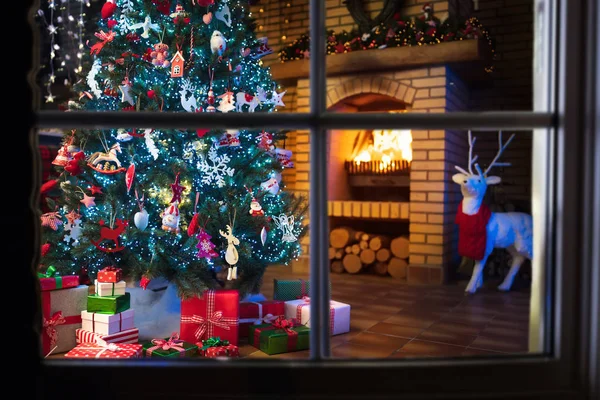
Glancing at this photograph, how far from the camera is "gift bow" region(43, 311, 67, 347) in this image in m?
2.10

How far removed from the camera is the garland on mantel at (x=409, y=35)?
3617mm

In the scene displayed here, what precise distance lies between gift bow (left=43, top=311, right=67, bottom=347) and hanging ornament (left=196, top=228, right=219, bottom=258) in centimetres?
63

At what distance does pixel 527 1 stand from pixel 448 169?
71.4 inches

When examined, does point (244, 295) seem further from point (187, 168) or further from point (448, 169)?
point (448, 169)

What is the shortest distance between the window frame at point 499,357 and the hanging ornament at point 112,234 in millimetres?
1666

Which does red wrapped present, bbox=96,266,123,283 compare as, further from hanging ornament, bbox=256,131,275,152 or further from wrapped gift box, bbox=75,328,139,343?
hanging ornament, bbox=256,131,275,152

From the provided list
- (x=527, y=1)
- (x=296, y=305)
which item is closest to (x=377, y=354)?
(x=296, y=305)

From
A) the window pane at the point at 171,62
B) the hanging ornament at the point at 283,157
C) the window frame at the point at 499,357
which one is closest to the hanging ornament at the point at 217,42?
the window pane at the point at 171,62

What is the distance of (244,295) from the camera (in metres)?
2.58

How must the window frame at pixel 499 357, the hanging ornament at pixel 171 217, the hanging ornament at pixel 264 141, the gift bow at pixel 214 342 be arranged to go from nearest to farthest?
the window frame at pixel 499 357
the gift bow at pixel 214 342
the hanging ornament at pixel 171 217
the hanging ornament at pixel 264 141

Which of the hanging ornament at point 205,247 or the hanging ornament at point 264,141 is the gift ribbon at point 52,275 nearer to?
the hanging ornament at point 205,247

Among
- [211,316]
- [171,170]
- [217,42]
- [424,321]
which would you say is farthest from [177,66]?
[424,321]

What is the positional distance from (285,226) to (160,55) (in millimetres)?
1039

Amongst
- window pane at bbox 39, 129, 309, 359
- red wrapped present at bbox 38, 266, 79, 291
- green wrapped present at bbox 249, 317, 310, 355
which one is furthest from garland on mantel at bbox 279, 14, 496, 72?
red wrapped present at bbox 38, 266, 79, 291
